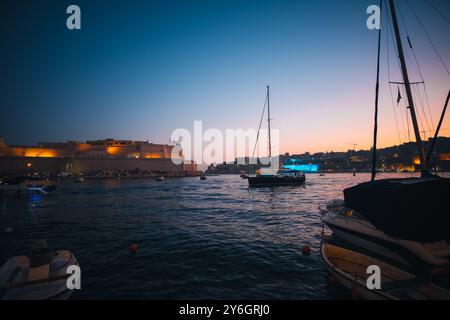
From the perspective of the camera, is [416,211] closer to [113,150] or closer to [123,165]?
[123,165]

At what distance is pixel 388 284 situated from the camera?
675 centimetres

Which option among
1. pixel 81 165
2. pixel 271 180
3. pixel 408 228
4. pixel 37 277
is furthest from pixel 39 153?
pixel 408 228

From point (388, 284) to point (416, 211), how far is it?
2523 millimetres

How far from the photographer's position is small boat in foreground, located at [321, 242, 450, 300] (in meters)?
6.25

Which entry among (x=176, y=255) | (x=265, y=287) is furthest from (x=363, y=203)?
(x=176, y=255)

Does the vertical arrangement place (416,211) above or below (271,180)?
above

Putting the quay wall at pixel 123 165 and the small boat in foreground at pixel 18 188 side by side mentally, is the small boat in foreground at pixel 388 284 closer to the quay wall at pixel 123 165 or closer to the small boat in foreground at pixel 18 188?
the small boat in foreground at pixel 18 188

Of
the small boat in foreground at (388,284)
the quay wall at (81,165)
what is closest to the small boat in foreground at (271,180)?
the small boat in foreground at (388,284)

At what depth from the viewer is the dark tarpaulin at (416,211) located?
6.99m

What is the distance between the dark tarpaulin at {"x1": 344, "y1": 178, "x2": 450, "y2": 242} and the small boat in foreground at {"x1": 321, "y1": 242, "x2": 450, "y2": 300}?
1.36 m

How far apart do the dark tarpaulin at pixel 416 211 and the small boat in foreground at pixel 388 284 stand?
1364mm
